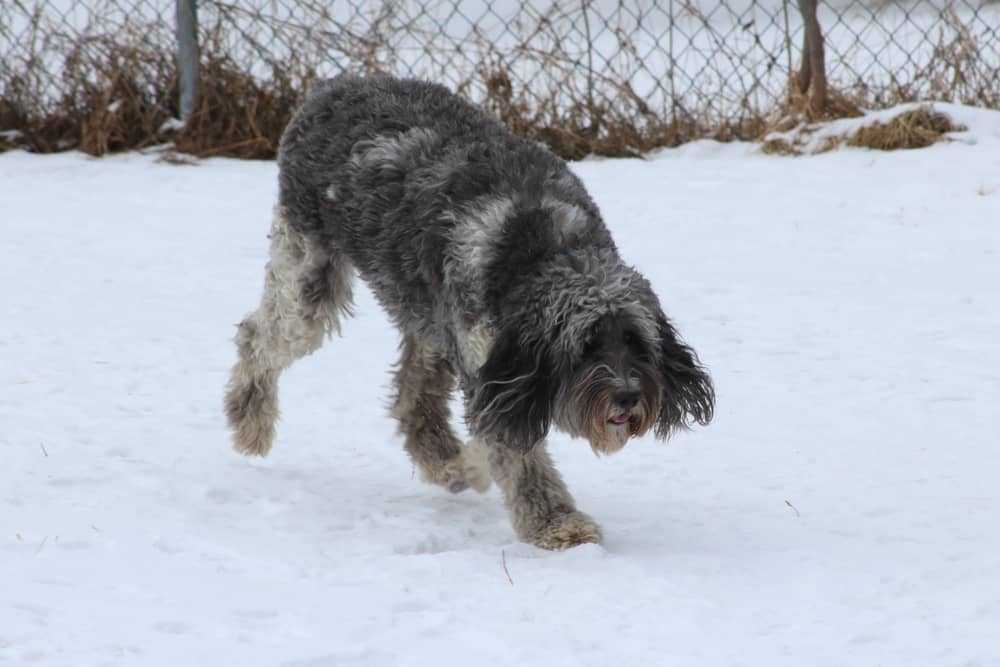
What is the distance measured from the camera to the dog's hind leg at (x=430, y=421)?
4.99 meters

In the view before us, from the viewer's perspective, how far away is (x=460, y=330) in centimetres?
431

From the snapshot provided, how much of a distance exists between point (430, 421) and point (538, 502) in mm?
877

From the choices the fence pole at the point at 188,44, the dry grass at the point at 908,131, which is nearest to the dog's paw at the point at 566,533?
the dry grass at the point at 908,131

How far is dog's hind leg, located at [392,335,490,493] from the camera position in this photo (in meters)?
4.99

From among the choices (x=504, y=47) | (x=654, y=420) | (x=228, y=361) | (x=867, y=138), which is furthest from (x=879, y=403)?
(x=504, y=47)

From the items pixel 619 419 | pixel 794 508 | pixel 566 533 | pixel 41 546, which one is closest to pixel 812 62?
pixel 794 508

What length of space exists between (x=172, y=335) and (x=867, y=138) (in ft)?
16.8

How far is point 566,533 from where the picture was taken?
4.36m

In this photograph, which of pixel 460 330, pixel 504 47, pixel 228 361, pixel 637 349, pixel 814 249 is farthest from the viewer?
pixel 504 47

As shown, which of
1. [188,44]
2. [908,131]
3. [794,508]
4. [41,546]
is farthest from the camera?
[188,44]

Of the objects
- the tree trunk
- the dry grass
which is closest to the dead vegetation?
the dry grass

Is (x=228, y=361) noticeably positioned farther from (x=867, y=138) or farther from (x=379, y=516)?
(x=867, y=138)

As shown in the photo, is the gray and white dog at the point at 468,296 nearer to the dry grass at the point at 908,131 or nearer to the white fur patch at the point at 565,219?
the white fur patch at the point at 565,219

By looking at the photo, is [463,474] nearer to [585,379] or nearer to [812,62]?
[585,379]
